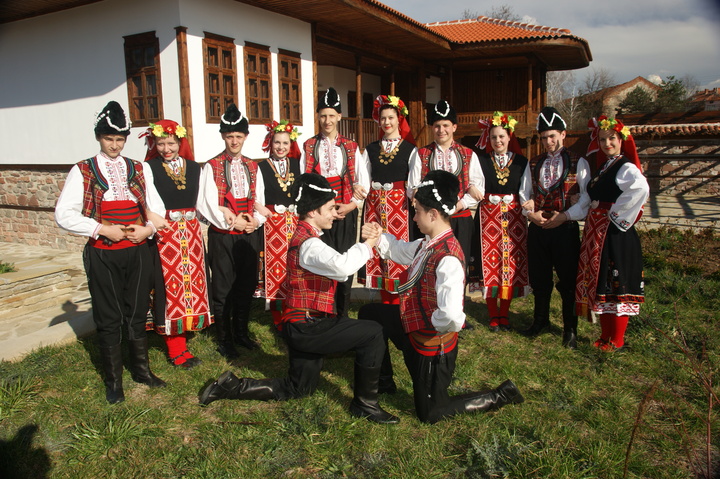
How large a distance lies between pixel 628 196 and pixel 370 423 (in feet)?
7.86

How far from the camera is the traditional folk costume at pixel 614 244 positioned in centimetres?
378

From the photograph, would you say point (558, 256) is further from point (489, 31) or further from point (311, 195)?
point (489, 31)

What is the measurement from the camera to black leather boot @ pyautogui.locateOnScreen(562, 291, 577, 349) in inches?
166

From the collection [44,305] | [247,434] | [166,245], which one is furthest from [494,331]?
[44,305]

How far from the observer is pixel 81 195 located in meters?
3.22

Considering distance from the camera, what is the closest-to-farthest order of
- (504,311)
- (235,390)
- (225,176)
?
1. (235,390)
2. (225,176)
3. (504,311)

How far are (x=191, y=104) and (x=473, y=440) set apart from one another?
7.04m

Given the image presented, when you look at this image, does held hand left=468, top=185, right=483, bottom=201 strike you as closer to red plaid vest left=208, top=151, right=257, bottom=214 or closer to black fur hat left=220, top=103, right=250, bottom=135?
red plaid vest left=208, top=151, right=257, bottom=214

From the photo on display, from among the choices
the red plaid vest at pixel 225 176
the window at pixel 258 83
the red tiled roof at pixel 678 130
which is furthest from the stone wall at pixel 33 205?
the red tiled roof at pixel 678 130

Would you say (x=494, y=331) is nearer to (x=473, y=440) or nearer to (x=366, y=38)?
(x=473, y=440)

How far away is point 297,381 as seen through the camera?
3.21m

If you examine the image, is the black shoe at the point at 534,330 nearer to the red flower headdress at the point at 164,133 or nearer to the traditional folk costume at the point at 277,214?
the traditional folk costume at the point at 277,214

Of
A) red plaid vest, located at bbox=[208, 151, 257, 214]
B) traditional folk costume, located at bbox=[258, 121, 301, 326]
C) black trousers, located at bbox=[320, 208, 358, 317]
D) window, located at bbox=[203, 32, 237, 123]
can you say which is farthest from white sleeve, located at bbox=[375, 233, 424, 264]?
window, located at bbox=[203, 32, 237, 123]

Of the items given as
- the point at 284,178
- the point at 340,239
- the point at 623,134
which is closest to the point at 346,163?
the point at 284,178
